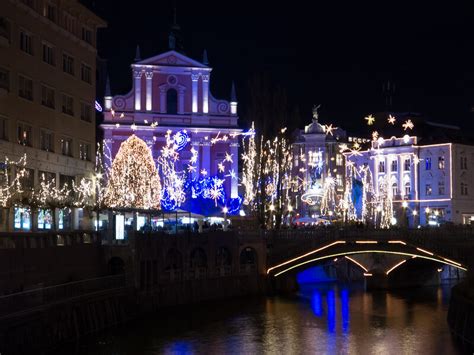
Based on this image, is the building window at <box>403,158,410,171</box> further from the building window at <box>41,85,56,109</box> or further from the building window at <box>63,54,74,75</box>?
the building window at <box>41,85,56,109</box>

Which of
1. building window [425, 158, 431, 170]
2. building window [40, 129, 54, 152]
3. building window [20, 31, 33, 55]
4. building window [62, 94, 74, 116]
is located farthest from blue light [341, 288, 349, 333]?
building window [425, 158, 431, 170]

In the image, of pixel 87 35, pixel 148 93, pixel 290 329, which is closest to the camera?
pixel 290 329

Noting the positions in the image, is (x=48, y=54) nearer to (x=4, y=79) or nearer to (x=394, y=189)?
(x=4, y=79)

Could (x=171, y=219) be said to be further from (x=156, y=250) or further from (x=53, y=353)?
(x=53, y=353)

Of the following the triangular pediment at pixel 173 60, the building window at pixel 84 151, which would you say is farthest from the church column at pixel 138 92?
the building window at pixel 84 151

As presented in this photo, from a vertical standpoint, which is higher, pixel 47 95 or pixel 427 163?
pixel 47 95

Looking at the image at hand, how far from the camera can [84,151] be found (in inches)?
3430

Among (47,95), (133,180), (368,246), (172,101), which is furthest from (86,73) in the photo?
(172,101)

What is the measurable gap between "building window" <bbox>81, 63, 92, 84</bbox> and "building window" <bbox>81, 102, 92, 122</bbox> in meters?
2.27

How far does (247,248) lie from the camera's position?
308 ft

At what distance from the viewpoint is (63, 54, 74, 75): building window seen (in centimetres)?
8244

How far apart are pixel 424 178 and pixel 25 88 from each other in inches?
3015

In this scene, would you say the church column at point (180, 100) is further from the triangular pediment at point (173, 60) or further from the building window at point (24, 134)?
the building window at point (24, 134)

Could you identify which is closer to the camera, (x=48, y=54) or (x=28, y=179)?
(x=28, y=179)
